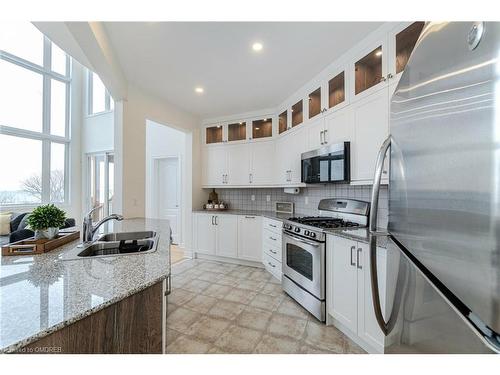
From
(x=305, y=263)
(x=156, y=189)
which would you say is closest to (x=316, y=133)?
(x=305, y=263)

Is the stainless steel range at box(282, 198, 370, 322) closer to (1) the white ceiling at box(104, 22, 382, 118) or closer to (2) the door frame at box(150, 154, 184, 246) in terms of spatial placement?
(1) the white ceiling at box(104, 22, 382, 118)

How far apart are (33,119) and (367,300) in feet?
24.0

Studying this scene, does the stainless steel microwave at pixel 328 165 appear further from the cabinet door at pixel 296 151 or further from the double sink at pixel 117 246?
the double sink at pixel 117 246

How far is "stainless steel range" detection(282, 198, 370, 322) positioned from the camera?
212 cm

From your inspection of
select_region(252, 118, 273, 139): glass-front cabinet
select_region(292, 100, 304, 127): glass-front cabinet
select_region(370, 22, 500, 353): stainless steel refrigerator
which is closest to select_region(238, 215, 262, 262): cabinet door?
select_region(252, 118, 273, 139): glass-front cabinet

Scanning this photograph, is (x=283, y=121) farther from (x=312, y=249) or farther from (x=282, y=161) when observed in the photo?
(x=312, y=249)

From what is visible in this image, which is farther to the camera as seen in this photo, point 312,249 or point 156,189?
point 156,189

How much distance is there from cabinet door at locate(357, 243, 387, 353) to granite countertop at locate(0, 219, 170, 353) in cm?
141

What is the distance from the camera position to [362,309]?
172 cm

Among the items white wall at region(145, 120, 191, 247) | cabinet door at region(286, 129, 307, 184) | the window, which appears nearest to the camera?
cabinet door at region(286, 129, 307, 184)

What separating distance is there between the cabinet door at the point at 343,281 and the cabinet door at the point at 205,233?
240cm

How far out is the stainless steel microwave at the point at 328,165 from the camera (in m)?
2.23

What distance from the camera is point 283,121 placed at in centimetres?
364
